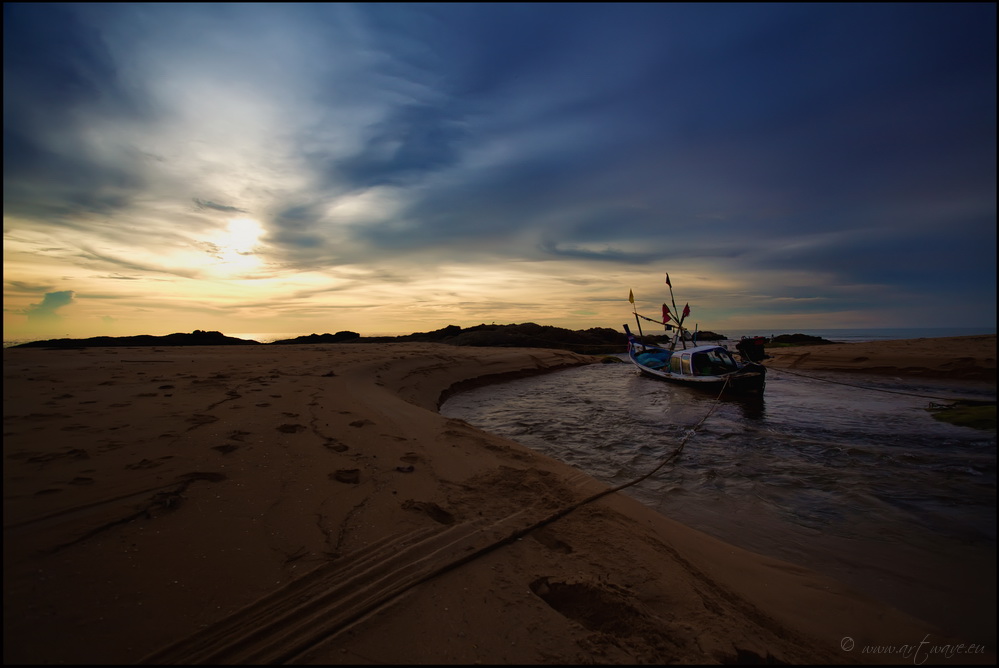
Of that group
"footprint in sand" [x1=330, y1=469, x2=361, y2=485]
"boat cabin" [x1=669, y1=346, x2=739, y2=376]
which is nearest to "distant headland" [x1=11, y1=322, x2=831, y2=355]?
"boat cabin" [x1=669, y1=346, x2=739, y2=376]

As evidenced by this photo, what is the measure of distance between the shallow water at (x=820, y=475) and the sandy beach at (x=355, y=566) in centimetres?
58

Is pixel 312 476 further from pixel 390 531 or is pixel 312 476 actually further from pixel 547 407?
pixel 547 407

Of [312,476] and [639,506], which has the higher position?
[312,476]

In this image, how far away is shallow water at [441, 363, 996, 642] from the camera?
3.88 meters

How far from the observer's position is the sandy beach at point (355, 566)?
2.51 m

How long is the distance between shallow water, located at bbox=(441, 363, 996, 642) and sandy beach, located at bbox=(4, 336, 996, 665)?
58 cm

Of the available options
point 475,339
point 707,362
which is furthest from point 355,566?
point 475,339

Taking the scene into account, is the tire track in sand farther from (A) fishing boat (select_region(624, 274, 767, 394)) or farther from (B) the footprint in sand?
(A) fishing boat (select_region(624, 274, 767, 394))

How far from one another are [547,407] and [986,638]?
12.4 metres

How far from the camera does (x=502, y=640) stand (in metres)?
2.66

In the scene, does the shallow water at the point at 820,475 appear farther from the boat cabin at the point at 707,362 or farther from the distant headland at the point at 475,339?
the distant headland at the point at 475,339

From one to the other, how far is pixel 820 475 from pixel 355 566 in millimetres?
8359

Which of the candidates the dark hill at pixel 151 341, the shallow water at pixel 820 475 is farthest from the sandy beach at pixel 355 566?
the dark hill at pixel 151 341

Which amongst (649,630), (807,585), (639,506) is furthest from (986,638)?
(639,506)
